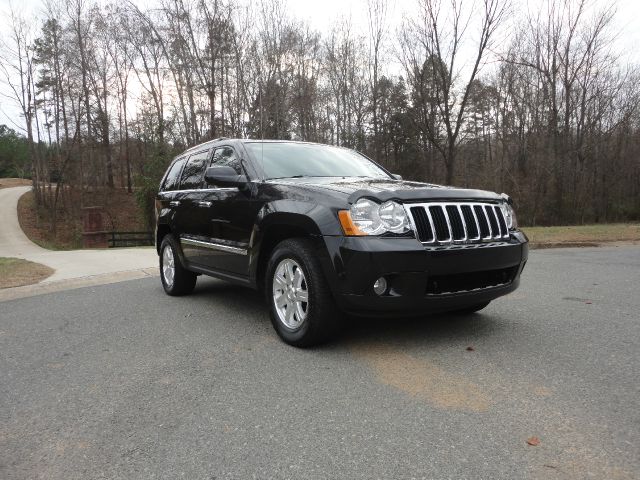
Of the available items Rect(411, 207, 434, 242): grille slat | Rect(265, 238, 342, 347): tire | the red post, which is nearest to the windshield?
Rect(265, 238, 342, 347): tire

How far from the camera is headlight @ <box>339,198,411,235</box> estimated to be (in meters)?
3.46

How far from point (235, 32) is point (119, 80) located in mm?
19095

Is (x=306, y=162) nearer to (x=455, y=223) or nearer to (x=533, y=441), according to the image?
(x=455, y=223)

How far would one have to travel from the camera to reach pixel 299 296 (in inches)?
153

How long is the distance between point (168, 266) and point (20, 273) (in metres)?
3.95

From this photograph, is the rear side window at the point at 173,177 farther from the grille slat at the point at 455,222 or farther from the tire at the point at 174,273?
the grille slat at the point at 455,222

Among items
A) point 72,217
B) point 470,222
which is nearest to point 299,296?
point 470,222

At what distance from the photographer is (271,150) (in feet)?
16.3

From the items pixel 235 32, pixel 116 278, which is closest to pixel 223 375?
pixel 116 278

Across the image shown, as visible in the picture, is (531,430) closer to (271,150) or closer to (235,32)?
A: (271,150)

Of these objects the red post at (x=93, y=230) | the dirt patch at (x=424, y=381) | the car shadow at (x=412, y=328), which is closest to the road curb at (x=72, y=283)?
the car shadow at (x=412, y=328)

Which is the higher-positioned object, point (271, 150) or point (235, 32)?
point (235, 32)

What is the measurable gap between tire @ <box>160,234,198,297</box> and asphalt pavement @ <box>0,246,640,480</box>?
1.17 metres

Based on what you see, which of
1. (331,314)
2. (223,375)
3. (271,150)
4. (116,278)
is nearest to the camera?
(223,375)
